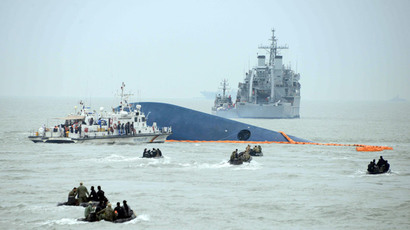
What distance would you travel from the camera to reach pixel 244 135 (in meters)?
73.8

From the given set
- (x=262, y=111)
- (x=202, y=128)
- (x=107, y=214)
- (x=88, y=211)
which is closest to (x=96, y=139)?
(x=202, y=128)

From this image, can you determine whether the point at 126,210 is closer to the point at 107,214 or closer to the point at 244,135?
the point at 107,214

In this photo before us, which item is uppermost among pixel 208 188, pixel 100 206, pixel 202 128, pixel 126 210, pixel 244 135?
pixel 202 128

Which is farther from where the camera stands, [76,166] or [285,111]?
[285,111]

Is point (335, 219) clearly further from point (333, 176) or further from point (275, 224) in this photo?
point (333, 176)

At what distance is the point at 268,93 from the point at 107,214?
142245 mm

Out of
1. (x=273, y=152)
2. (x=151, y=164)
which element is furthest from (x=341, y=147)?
(x=151, y=164)

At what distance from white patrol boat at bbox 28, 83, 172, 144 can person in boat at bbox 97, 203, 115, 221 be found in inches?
1369

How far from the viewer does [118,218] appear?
3167cm

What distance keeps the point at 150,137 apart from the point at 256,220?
1483 inches

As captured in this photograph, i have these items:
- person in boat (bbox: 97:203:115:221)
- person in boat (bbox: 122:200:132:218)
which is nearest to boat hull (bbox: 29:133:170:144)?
person in boat (bbox: 97:203:115:221)

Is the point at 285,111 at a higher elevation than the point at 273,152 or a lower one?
higher

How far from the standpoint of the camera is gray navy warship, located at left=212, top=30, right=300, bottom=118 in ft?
553

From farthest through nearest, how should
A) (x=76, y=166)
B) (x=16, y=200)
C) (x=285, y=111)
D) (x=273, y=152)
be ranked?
(x=285, y=111)
(x=273, y=152)
(x=76, y=166)
(x=16, y=200)
